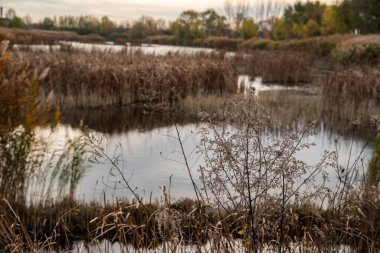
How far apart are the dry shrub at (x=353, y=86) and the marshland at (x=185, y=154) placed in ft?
0.14

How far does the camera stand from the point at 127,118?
13.2 meters

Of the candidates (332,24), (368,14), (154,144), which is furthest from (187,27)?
(154,144)

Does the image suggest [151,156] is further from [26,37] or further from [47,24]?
[47,24]

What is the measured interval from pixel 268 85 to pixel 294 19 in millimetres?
54965

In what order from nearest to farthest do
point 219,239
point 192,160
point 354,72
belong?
1. point 219,239
2. point 192,160
3. point 354,72

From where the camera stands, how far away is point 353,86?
14.0 meters

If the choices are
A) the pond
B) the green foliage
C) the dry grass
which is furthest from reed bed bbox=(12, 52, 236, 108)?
the green foliage

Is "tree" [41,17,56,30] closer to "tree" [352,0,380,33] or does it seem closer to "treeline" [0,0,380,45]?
"treeline" [0,0,380,45]

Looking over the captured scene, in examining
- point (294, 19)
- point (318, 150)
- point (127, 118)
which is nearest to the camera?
point (318, 150)

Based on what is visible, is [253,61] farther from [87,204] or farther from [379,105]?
[87,204]

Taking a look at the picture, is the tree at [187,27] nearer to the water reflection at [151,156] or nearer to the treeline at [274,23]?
the treeline at [274,23]

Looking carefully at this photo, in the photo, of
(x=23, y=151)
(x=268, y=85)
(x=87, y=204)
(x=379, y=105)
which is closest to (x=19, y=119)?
(x=23, y=151)

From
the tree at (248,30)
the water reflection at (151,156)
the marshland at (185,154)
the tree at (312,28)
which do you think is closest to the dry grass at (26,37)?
the marshland at (185,154)

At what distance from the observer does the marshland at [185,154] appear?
2869mm
